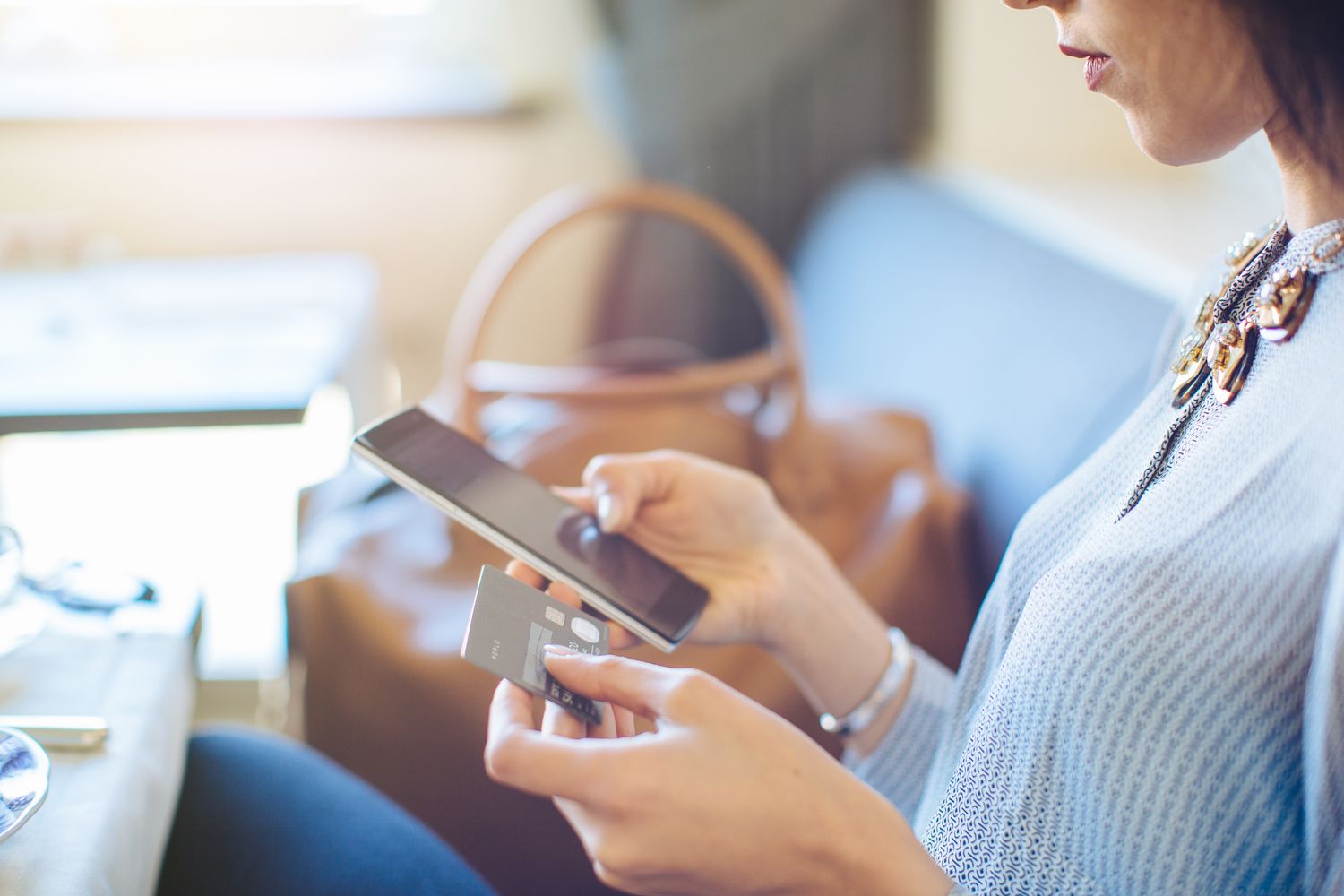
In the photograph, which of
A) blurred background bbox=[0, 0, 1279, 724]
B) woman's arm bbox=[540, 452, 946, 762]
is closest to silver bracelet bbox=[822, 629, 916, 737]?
woman's arm bbox=[540, 452, 946, 762]

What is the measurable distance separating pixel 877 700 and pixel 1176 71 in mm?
359

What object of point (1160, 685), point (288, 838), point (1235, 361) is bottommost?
point (288, 838)

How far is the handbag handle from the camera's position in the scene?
3.26 feet

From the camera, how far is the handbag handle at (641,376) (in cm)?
99

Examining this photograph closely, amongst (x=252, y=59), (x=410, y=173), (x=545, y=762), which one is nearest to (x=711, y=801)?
(x=545, y=762)

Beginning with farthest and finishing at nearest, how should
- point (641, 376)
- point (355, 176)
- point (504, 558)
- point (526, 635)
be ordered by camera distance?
1. point (355, 176)
2. point (641, 376)
3. point (504, 558)
4. point (526, 635)

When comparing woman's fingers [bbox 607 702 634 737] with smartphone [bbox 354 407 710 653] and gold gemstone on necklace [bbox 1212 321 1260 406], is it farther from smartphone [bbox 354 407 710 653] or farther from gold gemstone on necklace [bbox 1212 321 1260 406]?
gold gemstone on necklace [bbox 1212 321 1260 406]

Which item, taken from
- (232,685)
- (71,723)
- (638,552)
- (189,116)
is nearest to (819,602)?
(638,552)

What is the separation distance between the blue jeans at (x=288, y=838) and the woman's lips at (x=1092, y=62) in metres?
0.48

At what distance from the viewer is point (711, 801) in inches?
15.3

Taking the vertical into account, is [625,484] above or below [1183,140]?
below

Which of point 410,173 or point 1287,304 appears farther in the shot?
point 410,173

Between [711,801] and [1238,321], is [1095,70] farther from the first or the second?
[711,801]

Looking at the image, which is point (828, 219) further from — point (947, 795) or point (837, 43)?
point (947, 795)
